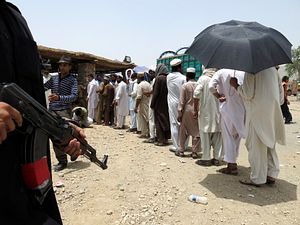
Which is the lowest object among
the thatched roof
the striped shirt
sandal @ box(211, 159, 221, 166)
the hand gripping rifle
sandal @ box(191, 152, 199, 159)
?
sandal @ box(191, 152, 199, 159)

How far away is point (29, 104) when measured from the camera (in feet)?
3.90

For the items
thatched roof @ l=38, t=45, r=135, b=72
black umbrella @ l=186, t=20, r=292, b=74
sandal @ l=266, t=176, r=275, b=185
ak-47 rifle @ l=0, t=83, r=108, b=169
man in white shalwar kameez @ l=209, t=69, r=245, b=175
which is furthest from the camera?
thatched roof @ l=38, t=45, r=135, b=72

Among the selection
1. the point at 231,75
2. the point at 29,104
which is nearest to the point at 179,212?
the point at 231,75

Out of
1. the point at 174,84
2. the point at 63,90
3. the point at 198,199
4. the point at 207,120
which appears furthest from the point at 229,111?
the point at 63,90

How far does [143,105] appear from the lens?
8328mm

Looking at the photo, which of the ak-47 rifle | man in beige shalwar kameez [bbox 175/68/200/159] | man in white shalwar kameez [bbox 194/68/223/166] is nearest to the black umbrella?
man in white shalwar kameez [bbox 194/68/223/166]

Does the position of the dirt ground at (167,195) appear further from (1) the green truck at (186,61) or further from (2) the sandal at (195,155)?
(1) the green truck at (186,61)

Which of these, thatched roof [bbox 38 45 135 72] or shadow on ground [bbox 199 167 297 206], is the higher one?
thatched roof [bbox 38 45 135 72]

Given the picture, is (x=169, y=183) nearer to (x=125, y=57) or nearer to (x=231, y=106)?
(x=231, y=106)

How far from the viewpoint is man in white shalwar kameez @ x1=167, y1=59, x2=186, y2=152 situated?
21.2ft

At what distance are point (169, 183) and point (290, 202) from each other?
4.63 ft

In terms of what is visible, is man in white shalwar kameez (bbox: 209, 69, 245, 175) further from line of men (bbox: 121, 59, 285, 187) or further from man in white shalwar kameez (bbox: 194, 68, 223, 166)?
man in white shalwar kameez (bbox: 194, 68, 223, 166)

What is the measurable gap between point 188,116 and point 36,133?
15.3 ft

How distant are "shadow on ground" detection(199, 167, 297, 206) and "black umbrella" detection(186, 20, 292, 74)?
1.43 meters
